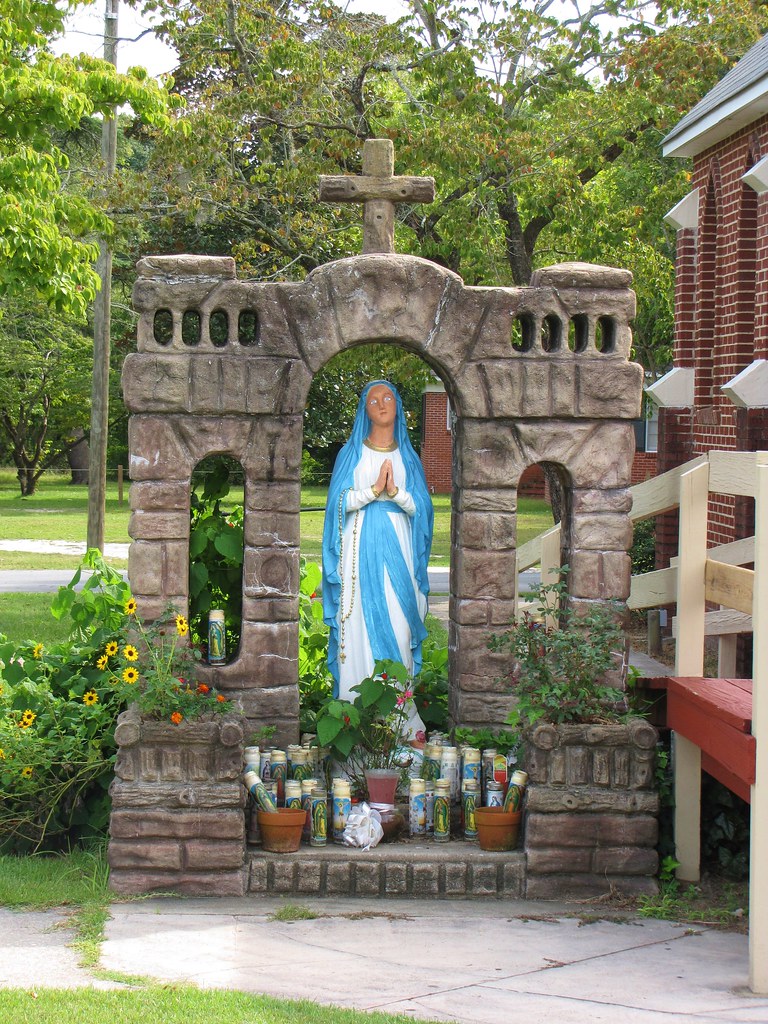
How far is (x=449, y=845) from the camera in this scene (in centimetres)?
652

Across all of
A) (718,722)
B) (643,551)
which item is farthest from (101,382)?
(718,722)

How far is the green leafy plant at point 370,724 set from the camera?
673 cm

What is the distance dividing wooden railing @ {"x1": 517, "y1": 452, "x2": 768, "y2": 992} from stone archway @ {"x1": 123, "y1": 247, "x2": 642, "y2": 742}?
1.04ft

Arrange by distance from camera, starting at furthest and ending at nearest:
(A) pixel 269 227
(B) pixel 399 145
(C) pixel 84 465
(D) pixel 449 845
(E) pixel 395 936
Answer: (C) pixel 84 465
(A) pixel 269 227
(B) pixel 399 145
(D) pixel 449 845
(E) pixel 395 936

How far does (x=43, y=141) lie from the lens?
A: 42.8 feet

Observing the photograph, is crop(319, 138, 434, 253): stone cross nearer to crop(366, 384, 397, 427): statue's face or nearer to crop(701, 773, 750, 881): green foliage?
crop(366, 384, 397, 427): statue's face

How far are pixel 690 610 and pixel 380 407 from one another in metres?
1.97

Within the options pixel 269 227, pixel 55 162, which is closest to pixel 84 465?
pixel 269 227

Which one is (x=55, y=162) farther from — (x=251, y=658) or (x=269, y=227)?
(x=251, y=658)

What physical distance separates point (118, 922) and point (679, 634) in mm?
3095

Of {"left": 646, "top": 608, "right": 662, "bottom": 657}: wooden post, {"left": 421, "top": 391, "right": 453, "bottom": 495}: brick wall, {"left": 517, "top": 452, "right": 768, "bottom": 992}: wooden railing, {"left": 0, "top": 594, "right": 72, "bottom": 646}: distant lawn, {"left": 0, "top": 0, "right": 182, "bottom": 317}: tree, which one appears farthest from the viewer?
{"left": 421, "top": 391, "right": 453, "bottom": 495}: brick wall

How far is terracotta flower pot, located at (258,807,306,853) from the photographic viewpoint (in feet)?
20.7

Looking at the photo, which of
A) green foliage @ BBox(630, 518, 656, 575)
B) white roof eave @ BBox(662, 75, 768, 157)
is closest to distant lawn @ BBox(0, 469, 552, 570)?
green foliage @ BBox(630, 518, 656, 575)

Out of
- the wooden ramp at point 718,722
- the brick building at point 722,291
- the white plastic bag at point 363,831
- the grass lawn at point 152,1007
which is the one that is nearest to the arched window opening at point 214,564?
the white plastic bag at point 363,831
